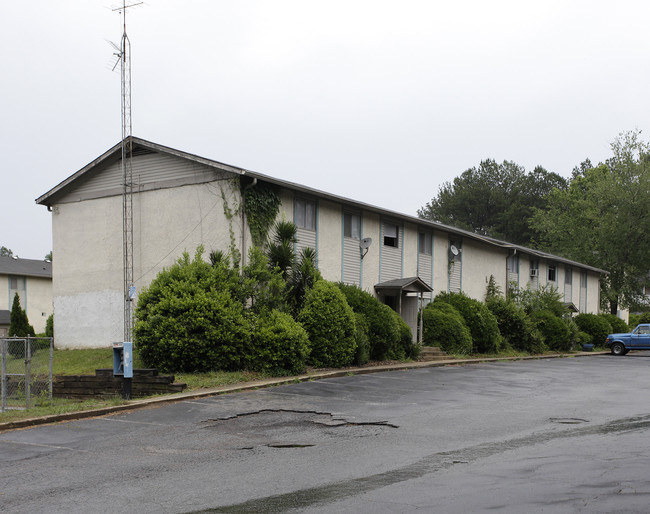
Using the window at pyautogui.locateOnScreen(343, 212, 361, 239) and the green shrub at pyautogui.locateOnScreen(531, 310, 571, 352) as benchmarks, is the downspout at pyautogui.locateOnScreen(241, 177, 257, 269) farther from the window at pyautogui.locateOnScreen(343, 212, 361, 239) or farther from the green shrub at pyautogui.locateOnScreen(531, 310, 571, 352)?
the green shrub at pyautogui.locateOnScreen(531, 310, 571, 352)

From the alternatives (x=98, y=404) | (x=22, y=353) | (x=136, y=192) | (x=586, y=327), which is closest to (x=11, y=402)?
(x=22, y=353)

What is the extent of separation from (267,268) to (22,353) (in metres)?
7.53

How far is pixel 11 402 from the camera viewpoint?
46.9 ft

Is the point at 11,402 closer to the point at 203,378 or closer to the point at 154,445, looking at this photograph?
the point at 203,378

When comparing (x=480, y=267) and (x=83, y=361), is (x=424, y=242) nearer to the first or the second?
(x=480, y=267)

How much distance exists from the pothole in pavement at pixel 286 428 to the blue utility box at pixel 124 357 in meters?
3.09

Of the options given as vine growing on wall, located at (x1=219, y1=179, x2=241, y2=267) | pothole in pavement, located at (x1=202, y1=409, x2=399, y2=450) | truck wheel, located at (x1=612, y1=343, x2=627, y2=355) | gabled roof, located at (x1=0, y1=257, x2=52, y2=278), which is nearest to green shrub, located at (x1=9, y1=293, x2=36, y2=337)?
gabled roof, located at (x1=0, y1=257, x2=52, y2=278)

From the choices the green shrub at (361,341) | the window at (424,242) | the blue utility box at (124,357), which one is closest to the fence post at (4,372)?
the blue utility box at (124,357)

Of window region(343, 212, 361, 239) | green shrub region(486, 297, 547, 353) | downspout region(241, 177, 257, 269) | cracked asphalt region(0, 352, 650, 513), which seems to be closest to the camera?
cracked asphalt region(0, 352, 650, 513)

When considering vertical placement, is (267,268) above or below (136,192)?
below

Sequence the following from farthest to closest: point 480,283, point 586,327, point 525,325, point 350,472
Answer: point 586,327, point 480,283, point 525,325, point 350,472

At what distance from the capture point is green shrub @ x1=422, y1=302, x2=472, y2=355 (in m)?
26.4

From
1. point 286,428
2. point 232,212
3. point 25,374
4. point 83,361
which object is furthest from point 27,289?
point 286,428

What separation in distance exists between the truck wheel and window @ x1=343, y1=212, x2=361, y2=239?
1833 cm
